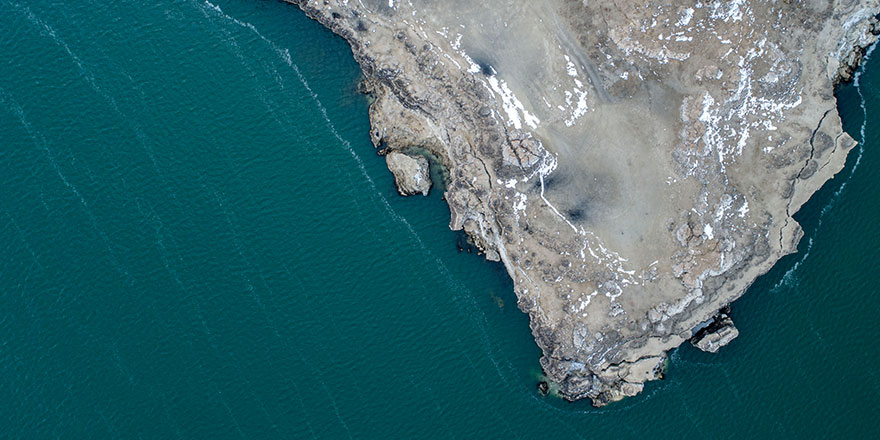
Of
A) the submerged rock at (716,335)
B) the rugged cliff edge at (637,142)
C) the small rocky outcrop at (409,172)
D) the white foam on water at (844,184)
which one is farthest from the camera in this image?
the small rocky outcrop at (409,172)

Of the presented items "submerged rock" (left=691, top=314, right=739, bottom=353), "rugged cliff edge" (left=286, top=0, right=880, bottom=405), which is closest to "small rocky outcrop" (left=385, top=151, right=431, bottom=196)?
"rugged cliff edge" (left=286, top=0, right=880, bottom=405)

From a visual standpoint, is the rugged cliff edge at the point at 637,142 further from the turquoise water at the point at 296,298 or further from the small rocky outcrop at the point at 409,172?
the turquoise water at the point at 296,298

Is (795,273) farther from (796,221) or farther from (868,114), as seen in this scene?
(868,114)

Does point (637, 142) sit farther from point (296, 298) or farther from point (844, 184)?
point (296, 298)

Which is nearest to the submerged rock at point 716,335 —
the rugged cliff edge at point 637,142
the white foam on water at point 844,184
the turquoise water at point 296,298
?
the rugged cliff edge at point 637,142

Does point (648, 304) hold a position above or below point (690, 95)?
below

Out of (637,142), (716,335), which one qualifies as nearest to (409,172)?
(637,142)

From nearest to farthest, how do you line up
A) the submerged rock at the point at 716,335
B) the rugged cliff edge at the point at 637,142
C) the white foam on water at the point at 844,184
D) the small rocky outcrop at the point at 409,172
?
the rugged cliff edge at the point at 637,142
the submerged rock at the point at 716,335
the white foam on water at the point at 844,184
the small rocky outcrop at the point at 409,172

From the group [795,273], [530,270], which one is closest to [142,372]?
[530,270]
